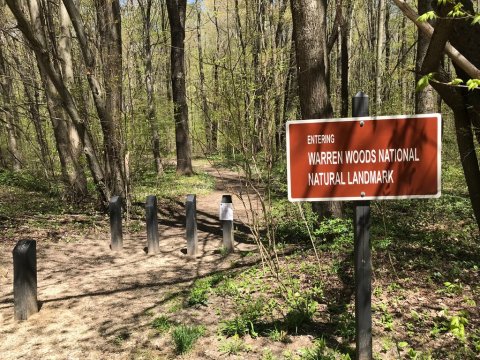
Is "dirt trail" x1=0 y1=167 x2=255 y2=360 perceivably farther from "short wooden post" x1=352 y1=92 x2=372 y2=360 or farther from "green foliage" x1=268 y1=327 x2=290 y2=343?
"short wooden post" x1=352 y1=92 x2=372 y2=360

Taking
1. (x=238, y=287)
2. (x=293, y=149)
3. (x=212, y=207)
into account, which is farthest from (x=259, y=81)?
(x=212, y=207)

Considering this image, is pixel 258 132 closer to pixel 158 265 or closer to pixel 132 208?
pixel 158 265

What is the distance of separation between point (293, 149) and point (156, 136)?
603 inches

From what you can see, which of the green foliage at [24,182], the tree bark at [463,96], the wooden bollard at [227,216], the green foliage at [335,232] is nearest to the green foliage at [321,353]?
the tree bark at [463,96]

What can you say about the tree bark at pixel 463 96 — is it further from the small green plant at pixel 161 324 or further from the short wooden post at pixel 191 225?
the short wooden post at pixel 191 225

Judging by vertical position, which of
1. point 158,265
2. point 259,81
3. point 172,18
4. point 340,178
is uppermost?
point 172,18

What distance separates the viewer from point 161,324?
430 cm

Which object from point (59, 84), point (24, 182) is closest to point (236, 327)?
point (59, 84)

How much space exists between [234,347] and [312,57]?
4.66 m

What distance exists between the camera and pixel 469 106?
12.6 feet

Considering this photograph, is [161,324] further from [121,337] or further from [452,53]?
[452,53]

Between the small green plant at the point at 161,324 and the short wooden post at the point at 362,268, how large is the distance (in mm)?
2043

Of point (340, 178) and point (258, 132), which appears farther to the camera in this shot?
point (258, 132)

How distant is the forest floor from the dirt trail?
0.05 ft
